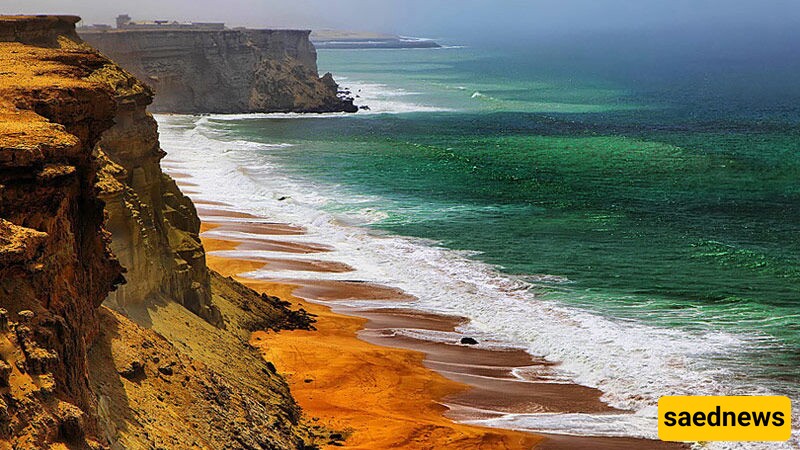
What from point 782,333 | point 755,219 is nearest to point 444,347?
point 782,333

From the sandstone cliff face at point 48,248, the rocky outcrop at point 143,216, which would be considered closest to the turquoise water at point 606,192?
the rocky outcrop at point 143,216

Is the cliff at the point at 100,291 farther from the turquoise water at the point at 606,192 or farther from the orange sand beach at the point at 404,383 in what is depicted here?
the turquoise water at the point at 606,192

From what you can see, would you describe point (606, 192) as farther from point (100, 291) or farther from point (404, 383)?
point (100, 291)

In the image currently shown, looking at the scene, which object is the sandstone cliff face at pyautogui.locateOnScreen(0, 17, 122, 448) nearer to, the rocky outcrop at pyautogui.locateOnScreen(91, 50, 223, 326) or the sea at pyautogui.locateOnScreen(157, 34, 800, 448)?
the rocky outcrop at pyautogui.locateOnScreen(91, 50, 223, 326)

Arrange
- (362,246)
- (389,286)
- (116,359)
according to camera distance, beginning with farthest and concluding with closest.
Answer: (362,246)
(389,286)
(116,359)

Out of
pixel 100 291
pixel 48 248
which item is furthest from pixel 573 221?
pixel 48 248

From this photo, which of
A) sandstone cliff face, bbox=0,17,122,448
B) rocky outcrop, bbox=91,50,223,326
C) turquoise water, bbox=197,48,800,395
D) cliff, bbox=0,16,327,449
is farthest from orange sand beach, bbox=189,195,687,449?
sandstone cliff face, bbox=0,17,122,448

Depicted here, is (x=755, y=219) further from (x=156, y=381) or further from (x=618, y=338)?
(x=156, y=381)

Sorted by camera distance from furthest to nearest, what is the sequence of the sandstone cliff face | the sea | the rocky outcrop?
the sea, the rocky outcrop, the sandstone cliff face
